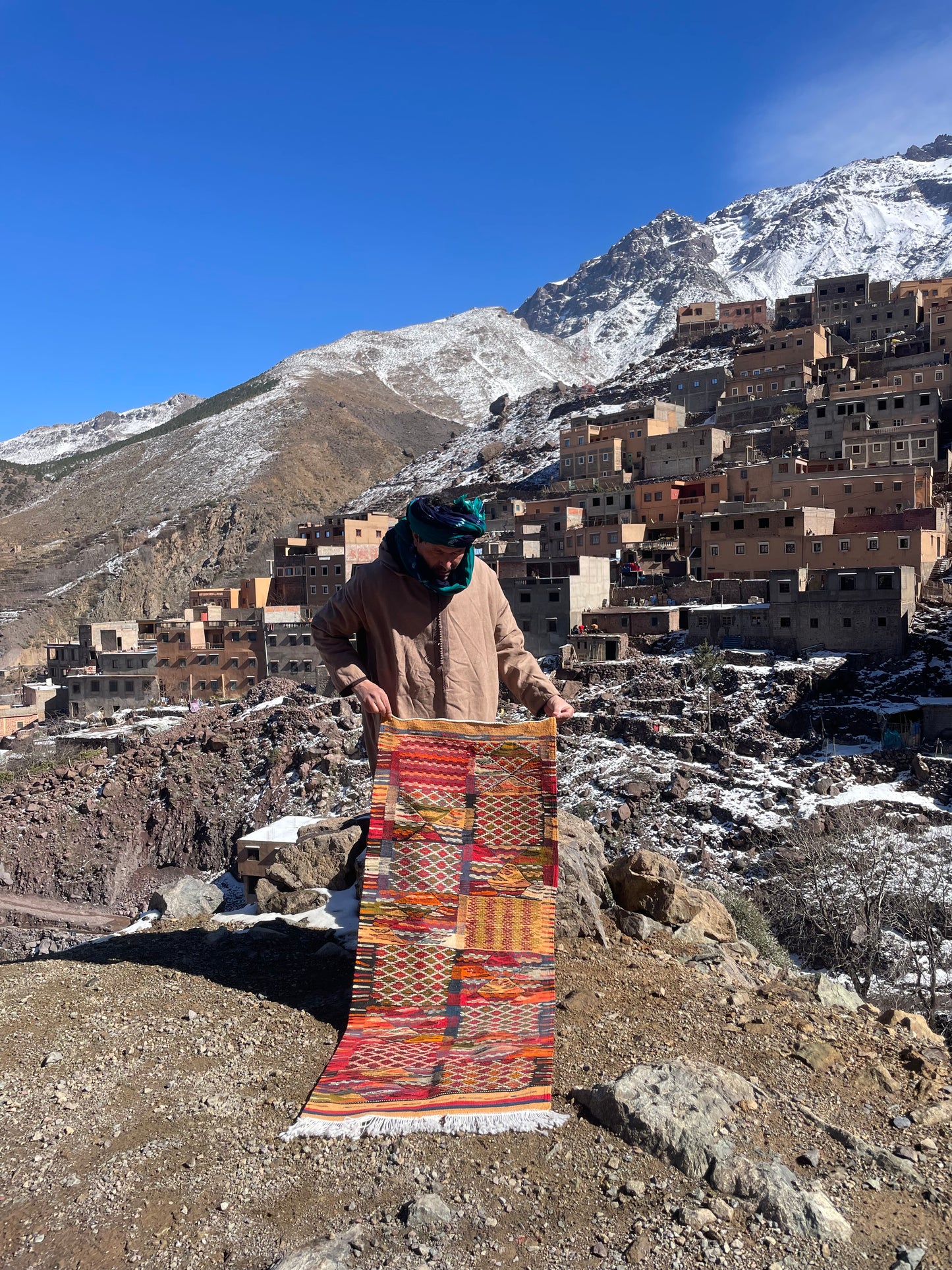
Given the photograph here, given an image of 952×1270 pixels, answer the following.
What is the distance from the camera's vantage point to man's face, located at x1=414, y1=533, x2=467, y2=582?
4082 millimetres

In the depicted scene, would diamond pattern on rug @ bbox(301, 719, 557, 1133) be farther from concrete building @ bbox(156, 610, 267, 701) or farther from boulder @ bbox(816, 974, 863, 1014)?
concrete building @ bbox(156, 610, 267, 701)

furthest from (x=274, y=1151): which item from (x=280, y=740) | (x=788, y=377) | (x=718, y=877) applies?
(x=788, y=377)

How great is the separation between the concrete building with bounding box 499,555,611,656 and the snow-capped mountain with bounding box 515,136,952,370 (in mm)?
115942

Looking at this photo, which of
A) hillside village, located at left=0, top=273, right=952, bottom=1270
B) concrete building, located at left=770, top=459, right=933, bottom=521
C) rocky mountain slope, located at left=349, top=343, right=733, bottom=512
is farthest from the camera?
rocky mountain slope, located at left=349, top=343, right=733, bottom=512

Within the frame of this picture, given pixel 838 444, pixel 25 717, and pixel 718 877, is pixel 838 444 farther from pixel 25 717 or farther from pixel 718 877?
pixel 25 717

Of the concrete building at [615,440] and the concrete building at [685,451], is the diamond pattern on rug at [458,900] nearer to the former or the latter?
the concrete building at [685,451]

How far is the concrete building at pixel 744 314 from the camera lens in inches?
2601

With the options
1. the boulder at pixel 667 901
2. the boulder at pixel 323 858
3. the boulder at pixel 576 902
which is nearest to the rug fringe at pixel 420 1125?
the boulder at pixel 576 902

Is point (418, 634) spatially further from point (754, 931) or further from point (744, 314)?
point (744, 314)

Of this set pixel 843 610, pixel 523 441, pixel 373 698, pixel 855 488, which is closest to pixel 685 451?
pixel 855 488

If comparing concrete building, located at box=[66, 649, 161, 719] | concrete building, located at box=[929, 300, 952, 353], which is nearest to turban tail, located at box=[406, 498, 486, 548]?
concrete building, located at box=[66, 649, 161, 719]

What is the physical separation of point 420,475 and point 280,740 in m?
47.9

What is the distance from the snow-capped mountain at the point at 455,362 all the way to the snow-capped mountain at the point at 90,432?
54136 millimetres

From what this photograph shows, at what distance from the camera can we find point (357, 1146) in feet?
10.2
